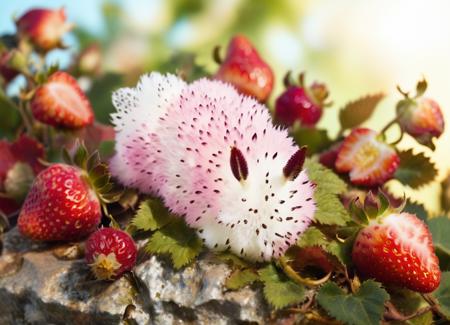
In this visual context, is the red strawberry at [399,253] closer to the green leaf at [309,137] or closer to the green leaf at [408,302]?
the green leaf at [408,302]

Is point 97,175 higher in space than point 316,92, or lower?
lower

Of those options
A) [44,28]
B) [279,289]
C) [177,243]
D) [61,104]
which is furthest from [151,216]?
[44,28]

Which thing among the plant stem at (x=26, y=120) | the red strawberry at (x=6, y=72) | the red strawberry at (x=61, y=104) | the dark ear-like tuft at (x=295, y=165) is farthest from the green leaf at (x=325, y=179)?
the red strawberry at (x=6, y=72)

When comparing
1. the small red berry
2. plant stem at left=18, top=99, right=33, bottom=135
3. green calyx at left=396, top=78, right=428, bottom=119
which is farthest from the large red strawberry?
plant stem at left=18, top=99, right=33, bottom=135

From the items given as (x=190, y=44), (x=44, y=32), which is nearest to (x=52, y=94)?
(x=44, y=32)

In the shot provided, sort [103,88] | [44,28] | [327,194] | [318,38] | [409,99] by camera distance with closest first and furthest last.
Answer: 1. [327,194]
2. [409,99]
3. [44,28]
4. [103,88]
5. [318,38]

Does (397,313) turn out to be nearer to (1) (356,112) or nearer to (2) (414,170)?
(2) (414,170)

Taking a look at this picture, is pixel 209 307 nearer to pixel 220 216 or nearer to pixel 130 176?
pixel 220 216
